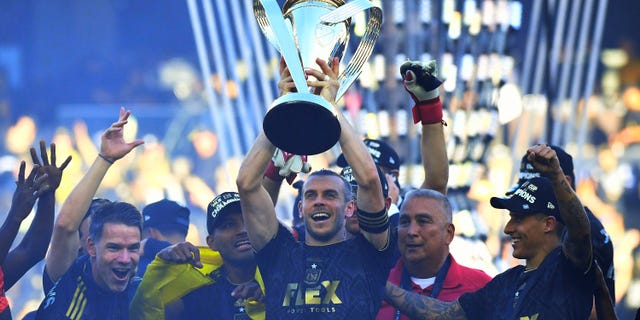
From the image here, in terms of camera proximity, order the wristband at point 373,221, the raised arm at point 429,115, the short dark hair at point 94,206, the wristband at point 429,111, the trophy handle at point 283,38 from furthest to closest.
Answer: the short dark hair at point 94,206 → the wristband at point 429,111 → the raised arm at point 429,115 → the wristband at point 373,221 → the trophy handle at point 283,38

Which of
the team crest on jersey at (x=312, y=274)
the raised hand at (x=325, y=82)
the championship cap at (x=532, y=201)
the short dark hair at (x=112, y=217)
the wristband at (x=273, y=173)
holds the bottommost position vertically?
the team crest on jersey at (x=312, y=274)

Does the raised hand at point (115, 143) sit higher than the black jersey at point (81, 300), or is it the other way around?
the raised hand at point (115, 143)

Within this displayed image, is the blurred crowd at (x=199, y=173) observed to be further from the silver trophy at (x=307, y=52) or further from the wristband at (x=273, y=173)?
the silver trophy at (x=307, y=52)

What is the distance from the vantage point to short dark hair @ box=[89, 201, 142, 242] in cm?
559

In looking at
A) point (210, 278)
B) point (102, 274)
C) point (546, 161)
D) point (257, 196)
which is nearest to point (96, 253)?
point (102, 274)

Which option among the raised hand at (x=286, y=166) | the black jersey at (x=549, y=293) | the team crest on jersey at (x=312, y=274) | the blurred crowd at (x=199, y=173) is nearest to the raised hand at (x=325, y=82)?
the raised hand at (x=286, y=166)

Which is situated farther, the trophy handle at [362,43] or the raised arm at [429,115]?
the raised arm at [429,115]

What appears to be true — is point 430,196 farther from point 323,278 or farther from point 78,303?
point 78,303

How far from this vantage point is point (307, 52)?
4.77 meters

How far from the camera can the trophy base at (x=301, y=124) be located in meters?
4.36

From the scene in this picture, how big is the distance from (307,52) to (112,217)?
1340 millimetres

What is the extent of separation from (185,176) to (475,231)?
11034 mm

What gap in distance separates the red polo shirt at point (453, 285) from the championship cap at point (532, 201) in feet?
1.71

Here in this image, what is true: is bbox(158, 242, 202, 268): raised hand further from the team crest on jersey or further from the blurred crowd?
the blurred crowd
